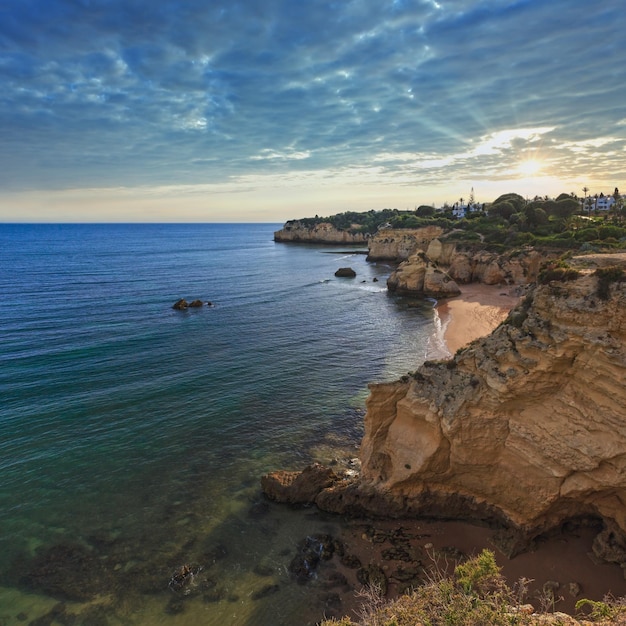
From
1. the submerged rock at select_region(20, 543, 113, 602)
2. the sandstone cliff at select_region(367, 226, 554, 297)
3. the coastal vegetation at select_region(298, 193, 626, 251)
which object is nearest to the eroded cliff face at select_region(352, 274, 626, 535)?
the submerged rock at select_region(20, 543, 113, 602)

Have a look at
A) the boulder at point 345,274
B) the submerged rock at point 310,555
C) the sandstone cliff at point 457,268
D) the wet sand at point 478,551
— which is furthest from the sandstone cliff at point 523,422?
the boulder at point 345,274

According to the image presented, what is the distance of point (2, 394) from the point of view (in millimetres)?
27203

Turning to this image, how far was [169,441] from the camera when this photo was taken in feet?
72.7

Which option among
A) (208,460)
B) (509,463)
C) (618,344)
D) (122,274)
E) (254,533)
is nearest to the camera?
(618,344)

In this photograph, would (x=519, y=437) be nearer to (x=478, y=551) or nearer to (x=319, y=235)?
(x=478, y=551)

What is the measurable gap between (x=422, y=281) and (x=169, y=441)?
4795 centimetres

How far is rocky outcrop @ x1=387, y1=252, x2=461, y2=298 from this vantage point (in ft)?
193

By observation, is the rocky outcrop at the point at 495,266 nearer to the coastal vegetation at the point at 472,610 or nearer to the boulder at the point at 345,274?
the boulder at the point at 345,274

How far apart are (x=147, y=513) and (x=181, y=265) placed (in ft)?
285

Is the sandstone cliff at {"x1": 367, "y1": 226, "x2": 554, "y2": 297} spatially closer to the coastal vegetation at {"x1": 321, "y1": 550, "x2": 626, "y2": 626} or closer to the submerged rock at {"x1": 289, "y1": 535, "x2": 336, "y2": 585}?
the submerged rock at {"x1": 289, "y1": 535, "x2": 336, "y2": 585}

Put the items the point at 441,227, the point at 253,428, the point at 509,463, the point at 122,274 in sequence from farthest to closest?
the point at 441,227
the point at 122,274
the point at 253,428
the point at 509,463

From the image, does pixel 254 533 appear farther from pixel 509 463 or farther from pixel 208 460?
pixel 509 463

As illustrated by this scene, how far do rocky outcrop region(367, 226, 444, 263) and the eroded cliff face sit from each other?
260 ft

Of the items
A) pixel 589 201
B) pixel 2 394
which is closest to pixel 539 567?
pixel 2 394
